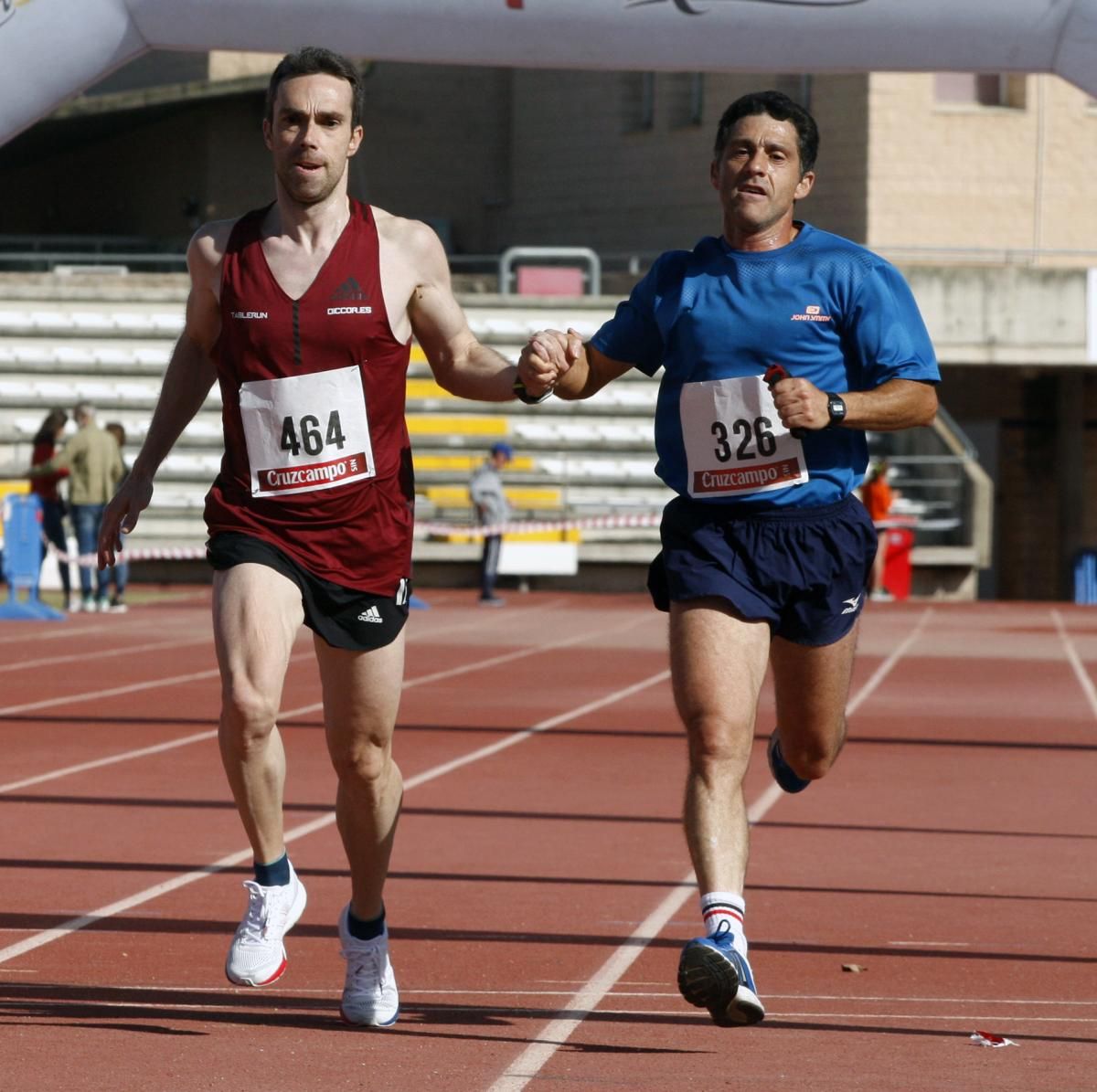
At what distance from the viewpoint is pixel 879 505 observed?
83.2 feet

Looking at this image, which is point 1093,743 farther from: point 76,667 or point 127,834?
point 76,667

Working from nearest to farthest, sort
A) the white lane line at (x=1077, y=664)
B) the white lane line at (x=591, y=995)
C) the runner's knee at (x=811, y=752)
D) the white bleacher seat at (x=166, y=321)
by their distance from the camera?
the white lane line at (x=591, y=995), the runner's knee at (x=811, y=752), the white lane line at (x=1077, y=664), the white bleacher seat at (x=166, y=321)

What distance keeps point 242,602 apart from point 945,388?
103ft

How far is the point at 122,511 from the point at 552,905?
2022 millimetres

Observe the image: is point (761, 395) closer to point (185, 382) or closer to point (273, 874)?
point (185, 382)

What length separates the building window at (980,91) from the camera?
32844mm

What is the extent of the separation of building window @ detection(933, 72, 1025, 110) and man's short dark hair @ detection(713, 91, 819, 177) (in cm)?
2833

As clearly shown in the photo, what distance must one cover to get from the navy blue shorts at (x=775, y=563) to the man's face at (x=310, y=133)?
3.85ft

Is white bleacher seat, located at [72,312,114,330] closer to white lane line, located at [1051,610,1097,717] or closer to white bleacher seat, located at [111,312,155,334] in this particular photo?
white bleacher seat, located at [111,312,155,334]

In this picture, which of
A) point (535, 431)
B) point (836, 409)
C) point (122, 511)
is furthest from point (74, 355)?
point (836, 409)

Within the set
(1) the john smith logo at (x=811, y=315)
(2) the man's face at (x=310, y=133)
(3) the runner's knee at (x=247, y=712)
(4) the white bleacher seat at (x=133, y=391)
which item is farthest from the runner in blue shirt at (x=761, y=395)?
(4) the white bleacher seat at (x=133, y=391)

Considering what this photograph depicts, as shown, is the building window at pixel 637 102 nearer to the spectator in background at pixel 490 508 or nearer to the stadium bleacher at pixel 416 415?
the stadium bleacher at pixel 416 415

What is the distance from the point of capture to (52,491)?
21500 mm

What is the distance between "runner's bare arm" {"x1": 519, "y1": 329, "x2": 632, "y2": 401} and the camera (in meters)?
5.14
